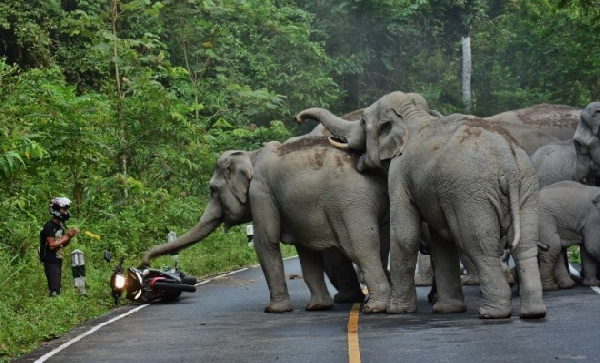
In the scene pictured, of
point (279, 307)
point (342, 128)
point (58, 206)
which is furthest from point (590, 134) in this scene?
point (58, 206)

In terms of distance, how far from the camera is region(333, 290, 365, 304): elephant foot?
18375mm

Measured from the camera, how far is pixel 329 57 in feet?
155

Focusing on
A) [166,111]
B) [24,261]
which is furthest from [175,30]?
[24,261]

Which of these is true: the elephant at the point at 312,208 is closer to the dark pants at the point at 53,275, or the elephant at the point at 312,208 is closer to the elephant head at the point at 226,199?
the elephant head at the point at 226,199

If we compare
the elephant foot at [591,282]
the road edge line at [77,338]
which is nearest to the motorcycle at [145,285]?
the road edge line at [77,338]

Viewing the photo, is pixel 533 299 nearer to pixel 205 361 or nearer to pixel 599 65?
pixel 205 361

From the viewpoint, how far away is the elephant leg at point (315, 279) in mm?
17484

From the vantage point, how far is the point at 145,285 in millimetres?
19297

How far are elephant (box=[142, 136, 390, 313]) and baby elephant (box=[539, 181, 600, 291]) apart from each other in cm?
255

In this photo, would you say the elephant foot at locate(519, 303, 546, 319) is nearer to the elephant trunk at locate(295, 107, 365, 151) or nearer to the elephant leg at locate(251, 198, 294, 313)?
the elephant trunk at locate(295, 107, 365, 151)

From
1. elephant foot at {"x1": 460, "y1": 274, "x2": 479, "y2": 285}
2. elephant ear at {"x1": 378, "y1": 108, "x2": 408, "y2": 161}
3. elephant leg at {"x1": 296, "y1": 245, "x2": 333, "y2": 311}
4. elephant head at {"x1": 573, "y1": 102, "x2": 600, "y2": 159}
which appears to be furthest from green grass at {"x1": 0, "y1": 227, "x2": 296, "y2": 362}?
elephant head at {"x1": 573, "y1": 102, "x2": 600, "y2": 159}

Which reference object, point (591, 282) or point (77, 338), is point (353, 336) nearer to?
point (77, 338)

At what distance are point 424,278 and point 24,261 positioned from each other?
5956 mm

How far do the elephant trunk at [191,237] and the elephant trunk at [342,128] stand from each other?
1919 mm
